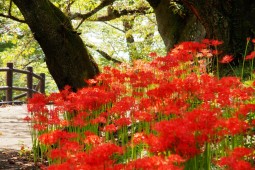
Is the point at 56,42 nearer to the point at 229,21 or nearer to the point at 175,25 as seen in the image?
the point at 229,21

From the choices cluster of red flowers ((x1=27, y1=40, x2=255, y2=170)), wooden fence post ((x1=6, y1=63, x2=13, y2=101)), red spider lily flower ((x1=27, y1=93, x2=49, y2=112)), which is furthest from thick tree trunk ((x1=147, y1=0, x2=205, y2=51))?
wooden fence post ((x1=6, y1=63, x2=13, y2=101))

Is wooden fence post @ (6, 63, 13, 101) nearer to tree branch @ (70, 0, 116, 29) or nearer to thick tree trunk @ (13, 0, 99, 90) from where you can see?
tree branch @ (70, 0, 116, 29)

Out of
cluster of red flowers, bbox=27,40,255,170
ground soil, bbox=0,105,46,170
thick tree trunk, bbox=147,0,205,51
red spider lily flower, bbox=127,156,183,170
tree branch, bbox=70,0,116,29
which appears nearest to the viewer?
red spider lily flower, bbox=127,156,183,170

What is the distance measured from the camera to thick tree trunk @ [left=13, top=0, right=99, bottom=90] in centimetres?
756

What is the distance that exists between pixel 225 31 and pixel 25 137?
4323 millimetres

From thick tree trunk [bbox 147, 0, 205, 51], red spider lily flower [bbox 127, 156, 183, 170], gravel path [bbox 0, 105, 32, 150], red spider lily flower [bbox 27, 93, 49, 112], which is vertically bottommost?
gravel path [bbox 0, 105, 32, 150]

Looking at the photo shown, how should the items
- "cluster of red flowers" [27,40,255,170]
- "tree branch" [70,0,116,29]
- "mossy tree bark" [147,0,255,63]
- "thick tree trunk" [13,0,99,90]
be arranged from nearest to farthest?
"cluster of red flowers" [27,40,255,170] → "thick tree trunk" [13,0,99,90] → "mossy tree bark" [147,0,255,63] → "tree branch" [70,0,116,29]

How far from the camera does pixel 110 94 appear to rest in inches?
216

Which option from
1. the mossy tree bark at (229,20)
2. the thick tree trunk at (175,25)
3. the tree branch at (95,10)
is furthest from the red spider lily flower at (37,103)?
the tree branch at (95,10)

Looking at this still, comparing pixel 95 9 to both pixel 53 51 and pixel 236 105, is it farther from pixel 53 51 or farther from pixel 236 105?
pixel 236 105

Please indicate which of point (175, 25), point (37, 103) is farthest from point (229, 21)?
point (37, 103)

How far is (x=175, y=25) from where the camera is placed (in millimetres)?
11867

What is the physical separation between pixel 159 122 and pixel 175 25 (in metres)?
8.74

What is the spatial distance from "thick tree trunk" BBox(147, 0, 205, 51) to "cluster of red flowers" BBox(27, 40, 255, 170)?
479 centimetres
